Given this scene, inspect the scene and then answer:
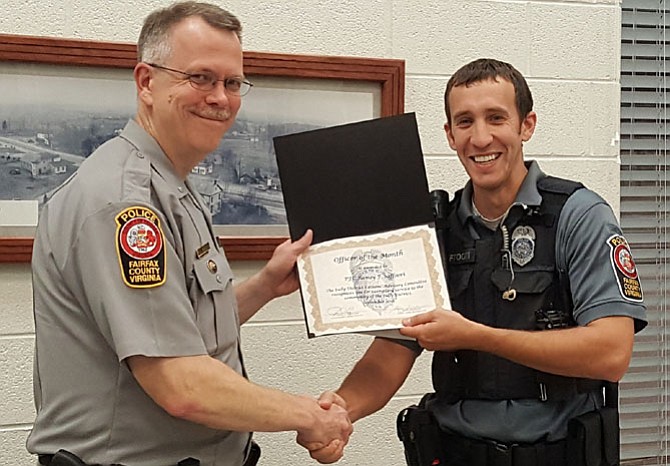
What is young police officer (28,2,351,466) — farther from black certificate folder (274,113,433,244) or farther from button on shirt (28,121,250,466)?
black certificate folder (274,113,433,244)

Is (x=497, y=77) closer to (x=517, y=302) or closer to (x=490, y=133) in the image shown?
(x=490, y=133)

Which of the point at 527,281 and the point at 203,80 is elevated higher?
the point at 203,80

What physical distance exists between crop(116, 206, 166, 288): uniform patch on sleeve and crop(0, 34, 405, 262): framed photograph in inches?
30.4

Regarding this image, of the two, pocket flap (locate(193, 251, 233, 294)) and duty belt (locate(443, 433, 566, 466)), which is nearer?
pocket flap (locate(193, 251, 233, 294))

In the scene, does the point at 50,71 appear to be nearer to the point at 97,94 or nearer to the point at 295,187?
the point at 97,94

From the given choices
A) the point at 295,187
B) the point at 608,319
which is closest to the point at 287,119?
the point at 295,187

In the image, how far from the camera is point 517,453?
5.51 ft

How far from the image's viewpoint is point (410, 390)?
241 cm

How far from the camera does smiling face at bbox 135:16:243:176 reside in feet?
4.98

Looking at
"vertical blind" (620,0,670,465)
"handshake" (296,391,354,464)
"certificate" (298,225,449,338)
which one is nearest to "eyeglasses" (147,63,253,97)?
"certificate" (298,225,449,338)

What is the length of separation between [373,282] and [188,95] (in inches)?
19.4

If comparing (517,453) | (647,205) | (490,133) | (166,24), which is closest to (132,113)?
(166,24)

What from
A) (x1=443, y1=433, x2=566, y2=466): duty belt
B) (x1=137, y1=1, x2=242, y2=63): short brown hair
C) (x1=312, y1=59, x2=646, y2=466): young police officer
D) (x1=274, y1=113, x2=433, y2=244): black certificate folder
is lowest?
(x1=443, y1=433, x2=566, y2=466): duty belt

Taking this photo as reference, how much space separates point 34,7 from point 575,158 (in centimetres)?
146
